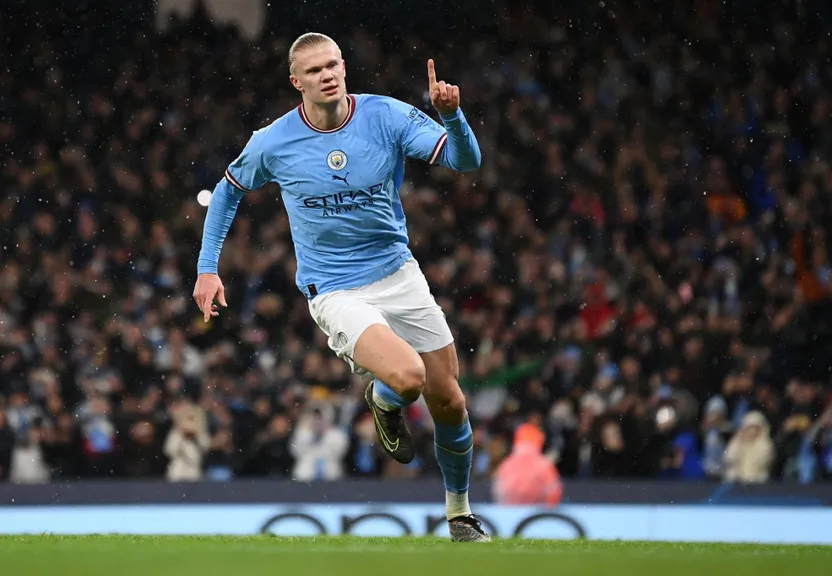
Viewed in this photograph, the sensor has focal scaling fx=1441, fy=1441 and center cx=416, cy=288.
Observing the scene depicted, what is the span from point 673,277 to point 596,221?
1.23 meters

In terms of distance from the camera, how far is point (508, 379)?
1422 cm

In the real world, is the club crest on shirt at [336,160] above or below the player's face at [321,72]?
below

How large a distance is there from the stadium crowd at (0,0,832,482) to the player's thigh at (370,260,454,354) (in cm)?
623

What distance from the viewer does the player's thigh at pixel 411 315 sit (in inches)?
273

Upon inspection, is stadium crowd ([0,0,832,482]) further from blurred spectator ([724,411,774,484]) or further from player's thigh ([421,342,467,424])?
player's thigh ([421,342,467,424])

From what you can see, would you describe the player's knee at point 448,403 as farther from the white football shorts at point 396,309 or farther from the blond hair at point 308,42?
the blond hair at point 308,42

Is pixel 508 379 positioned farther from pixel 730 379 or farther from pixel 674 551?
pixel 674 551

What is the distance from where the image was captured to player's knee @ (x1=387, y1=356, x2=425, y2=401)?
254 inches

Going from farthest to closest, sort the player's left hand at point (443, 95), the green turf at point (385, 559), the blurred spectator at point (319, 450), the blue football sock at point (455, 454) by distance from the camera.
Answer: the blurred spectator at point (319, 450)
the blue football sock at point (455, 454)
the player's left hand at point (443, 95)
the green turf at point (385, 559)

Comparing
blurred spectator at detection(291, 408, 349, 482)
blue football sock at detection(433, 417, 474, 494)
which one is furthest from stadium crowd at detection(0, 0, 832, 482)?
blue football sock at detection(433, 417, 474, 494)

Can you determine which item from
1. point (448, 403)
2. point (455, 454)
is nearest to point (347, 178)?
point (448, 403)

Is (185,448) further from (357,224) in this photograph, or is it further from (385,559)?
(385,559)

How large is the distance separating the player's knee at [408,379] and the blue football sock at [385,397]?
37 centimetres

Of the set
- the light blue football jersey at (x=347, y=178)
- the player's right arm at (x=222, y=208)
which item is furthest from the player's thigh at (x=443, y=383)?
the player's right arm at (x=222, y=208)
